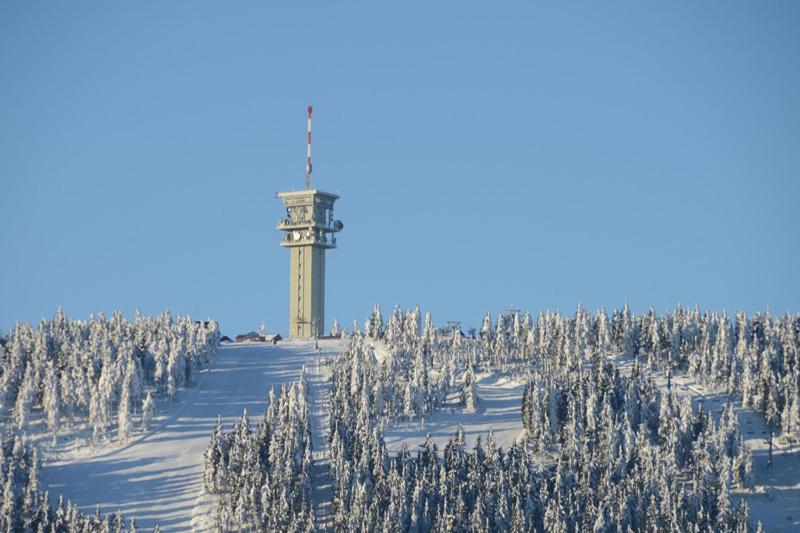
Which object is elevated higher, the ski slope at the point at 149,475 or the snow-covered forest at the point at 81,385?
the snow-covered forest at the point at 81,385

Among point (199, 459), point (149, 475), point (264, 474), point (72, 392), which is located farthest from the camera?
point (72, 392)

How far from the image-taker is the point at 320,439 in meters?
178

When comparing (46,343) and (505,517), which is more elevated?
(46,343)

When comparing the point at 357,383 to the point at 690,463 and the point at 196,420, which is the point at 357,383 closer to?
the point at 196,420

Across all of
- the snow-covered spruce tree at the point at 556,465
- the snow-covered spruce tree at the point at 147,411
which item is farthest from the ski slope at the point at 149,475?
the snow-covered spruce tree at the point at 556,465

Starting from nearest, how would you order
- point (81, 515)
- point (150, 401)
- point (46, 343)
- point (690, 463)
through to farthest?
point (81, 515) < point (690, 463) < point (150, 401) < point (46, 343)

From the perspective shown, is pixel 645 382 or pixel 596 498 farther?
pixel 645 382

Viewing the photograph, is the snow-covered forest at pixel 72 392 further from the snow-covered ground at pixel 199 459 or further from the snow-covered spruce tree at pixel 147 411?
the snow-covered ground at pixel 199 459

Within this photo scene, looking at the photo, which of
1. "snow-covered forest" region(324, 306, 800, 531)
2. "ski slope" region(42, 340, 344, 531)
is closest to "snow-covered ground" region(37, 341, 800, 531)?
"ski slope" region(42, 340, 344, 531)

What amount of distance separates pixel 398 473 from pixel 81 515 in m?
35.2

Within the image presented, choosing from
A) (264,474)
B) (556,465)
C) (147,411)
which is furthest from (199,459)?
(556,465)

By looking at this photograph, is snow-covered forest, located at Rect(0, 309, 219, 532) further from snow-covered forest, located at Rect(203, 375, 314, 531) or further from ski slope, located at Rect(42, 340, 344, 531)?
snow-covered forest, located at Rect(203, 375, 314, 531)

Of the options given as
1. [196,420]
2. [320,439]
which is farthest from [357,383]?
[196,420]

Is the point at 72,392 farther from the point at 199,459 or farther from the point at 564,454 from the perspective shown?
the point at 564,454
